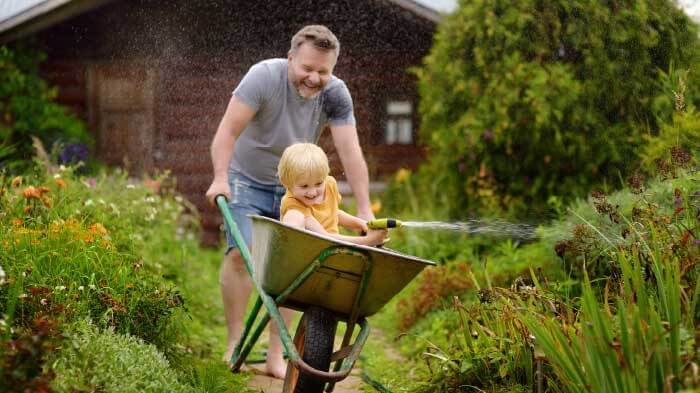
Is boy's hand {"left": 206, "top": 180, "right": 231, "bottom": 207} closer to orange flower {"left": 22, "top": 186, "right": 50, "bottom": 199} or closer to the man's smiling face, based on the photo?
the man's smiling face

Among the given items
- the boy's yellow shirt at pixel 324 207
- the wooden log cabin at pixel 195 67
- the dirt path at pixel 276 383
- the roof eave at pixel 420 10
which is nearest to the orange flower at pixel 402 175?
the wooden log cabin at pixel 195 67

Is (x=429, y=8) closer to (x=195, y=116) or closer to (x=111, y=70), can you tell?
(x=195, y=116)

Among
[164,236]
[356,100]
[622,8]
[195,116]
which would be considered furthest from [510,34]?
[195,116]

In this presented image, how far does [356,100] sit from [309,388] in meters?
6.18

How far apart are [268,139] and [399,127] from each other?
5.56m

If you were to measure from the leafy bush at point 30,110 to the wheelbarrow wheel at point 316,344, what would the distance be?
5222 mm

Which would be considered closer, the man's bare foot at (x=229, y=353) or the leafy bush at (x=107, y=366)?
the leafy bush at (x=107, y=366)

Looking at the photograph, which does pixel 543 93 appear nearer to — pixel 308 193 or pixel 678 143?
pixel 678 143

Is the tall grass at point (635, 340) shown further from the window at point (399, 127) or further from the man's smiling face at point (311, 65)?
the window at point (399, 127)

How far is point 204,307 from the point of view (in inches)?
214

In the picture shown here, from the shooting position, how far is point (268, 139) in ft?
12.3

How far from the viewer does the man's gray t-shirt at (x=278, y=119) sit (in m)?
3.68

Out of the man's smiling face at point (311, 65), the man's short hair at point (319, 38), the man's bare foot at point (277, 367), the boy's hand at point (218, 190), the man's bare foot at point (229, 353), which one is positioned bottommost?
the man's bare foot at point (277, 367)

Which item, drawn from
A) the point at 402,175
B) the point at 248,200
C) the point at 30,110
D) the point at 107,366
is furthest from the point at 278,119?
the point at 30,110
